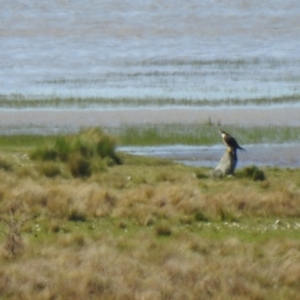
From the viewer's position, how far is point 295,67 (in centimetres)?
3431

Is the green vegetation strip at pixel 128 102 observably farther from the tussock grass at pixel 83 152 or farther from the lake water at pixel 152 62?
the tussock grass at pixel 83 152

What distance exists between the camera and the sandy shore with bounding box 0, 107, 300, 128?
26.2 meters

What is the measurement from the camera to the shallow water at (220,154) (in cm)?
2166

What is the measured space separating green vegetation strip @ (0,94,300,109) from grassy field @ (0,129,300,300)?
9008 millimetres

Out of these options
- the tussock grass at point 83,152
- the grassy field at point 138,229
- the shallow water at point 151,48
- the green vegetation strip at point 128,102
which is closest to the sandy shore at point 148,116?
the green vegetation strip at point 128,102

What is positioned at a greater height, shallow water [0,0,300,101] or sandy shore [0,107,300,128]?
shallow water [0,0,300,101]

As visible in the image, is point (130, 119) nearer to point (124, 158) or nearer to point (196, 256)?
point (124, 158)

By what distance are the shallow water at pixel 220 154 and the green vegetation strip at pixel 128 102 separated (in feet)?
15.9

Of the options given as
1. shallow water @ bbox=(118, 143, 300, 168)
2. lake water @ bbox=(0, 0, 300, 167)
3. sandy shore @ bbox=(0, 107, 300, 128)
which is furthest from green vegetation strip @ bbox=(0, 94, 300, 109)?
shallow water @ bbox=(118, 143, 300, 168)

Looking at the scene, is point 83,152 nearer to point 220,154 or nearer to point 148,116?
point 220,154

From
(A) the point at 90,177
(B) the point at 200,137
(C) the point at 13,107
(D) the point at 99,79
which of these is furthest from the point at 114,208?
(D) the point at 99,79

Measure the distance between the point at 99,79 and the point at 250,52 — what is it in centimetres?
Answer: 712

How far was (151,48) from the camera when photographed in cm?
3847

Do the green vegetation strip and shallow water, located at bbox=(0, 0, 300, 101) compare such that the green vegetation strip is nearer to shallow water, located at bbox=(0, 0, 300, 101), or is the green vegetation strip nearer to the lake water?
the lake water
